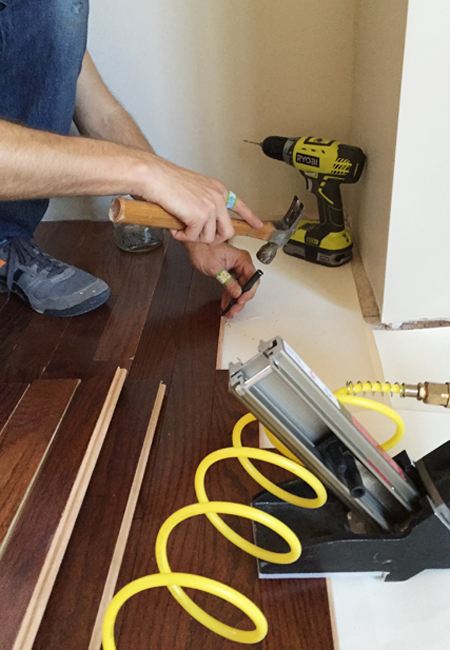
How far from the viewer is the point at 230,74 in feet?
5.36

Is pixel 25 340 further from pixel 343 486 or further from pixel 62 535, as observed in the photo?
pixel 343 486

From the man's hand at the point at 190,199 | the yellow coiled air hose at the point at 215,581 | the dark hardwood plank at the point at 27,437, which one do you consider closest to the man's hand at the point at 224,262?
the man's hand at the point at 190,199

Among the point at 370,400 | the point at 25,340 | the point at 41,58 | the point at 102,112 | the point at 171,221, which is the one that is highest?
the point at 41,58

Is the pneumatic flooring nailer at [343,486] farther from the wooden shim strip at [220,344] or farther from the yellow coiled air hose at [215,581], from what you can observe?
the wooden shim strip at [220,344]

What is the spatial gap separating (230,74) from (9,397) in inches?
47.2

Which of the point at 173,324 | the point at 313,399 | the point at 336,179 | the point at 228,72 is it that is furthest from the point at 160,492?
the point at 228,72

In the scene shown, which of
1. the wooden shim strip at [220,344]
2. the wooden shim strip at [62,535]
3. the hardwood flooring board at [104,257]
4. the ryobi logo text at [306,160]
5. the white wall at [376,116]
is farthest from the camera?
the hardwood flooring board at [104,257]

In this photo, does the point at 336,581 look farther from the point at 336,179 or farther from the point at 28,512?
the point at 336,179

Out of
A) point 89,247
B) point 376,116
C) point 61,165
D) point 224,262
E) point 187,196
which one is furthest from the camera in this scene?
point 89,247

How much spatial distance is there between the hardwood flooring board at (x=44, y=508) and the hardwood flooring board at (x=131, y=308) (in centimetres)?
23

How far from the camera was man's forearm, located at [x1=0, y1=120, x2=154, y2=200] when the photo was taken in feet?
2.82

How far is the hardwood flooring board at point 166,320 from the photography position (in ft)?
3.96

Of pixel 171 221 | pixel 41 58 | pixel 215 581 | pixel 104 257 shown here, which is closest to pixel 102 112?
pixel 41 58

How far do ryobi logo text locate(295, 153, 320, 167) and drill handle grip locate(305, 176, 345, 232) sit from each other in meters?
0.04
